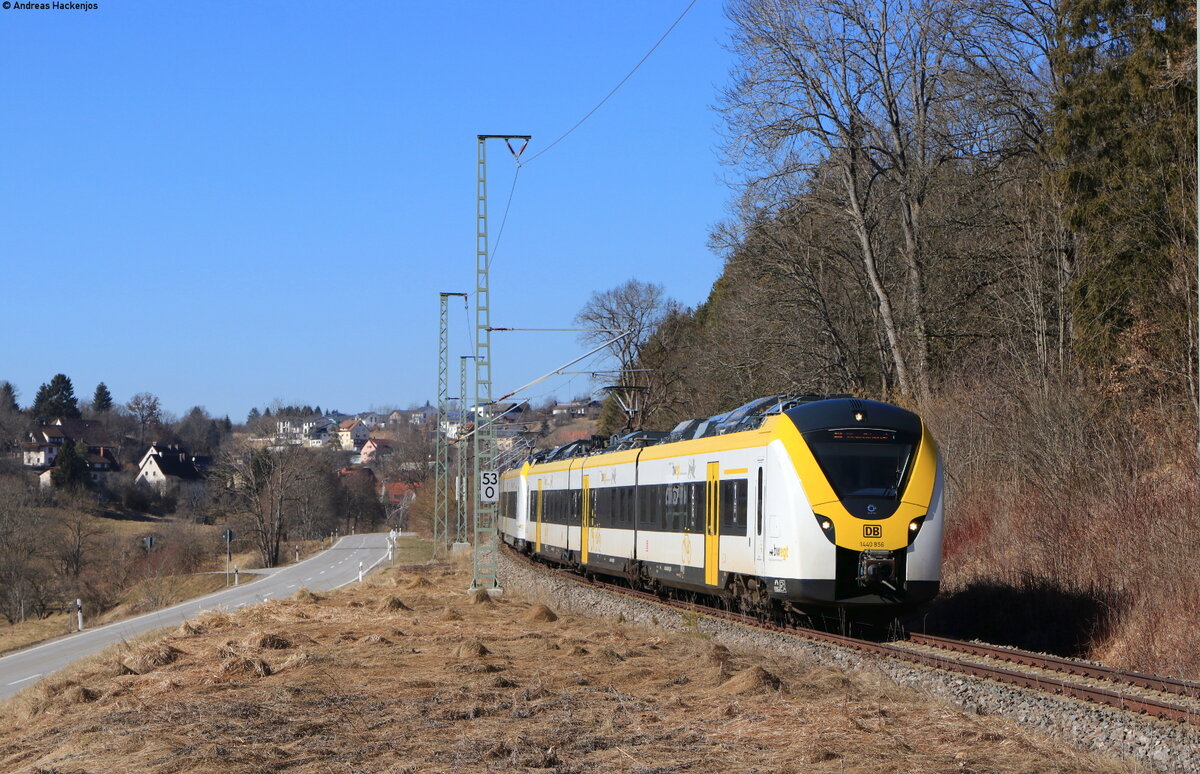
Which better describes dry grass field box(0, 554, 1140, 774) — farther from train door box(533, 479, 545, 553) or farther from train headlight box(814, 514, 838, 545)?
train door box(533, 479, 545, 553)

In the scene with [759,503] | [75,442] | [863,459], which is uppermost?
[75,442]

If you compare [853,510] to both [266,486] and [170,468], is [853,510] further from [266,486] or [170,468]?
[170,468]

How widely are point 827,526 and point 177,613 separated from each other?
Answer: 3319cm

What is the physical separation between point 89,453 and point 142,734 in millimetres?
166352

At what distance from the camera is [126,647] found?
741 inches

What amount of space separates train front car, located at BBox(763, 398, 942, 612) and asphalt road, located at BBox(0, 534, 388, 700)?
12.2 meters

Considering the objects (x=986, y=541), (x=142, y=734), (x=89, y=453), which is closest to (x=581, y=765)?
(x=142, y=734)

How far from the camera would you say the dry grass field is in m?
8.80

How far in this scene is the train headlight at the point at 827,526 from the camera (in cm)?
1584

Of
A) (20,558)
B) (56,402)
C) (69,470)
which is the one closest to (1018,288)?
(20,558)

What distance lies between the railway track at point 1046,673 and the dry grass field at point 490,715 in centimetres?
102

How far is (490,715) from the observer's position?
1062 centimetres

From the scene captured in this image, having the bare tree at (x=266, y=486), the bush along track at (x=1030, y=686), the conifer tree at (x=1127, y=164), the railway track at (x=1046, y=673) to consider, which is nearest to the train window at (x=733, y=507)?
the bush along track at (x=1030, y=686)

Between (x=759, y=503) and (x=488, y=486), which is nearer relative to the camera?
(x=759, y=503)
